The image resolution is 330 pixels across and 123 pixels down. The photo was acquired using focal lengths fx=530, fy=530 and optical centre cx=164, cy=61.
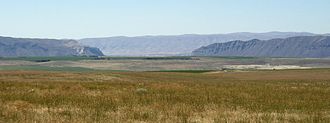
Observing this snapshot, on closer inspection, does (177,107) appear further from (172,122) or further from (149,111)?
(172,122)

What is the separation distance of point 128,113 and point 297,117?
6.00 metres

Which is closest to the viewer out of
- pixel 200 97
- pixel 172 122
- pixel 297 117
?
pixel 172 122

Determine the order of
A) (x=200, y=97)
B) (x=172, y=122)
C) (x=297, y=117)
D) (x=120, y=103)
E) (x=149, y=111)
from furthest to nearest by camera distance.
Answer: (x=200, y=97)
(x=120, y=103)
(x=149, y=111)
(x=297, y=117)
(x=172, y=122)

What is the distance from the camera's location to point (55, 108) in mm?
20750

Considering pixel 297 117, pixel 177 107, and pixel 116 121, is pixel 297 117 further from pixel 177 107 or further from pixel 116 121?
pixel 116 121

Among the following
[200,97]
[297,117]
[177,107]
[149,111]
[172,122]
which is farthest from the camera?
[200,97]

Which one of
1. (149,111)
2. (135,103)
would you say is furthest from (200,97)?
(149,111)

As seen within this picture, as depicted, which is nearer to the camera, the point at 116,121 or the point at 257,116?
the point at 116,121

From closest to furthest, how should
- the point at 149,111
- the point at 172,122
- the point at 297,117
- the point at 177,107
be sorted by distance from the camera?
the point at 172,122, the point at 297,117, the point at 149,111, the point at 177,107

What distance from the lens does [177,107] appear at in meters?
21.3

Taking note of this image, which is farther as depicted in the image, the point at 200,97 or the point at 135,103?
the point at 200,97

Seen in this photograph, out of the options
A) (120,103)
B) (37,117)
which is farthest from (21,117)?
(120,103)

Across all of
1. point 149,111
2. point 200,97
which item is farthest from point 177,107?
point 200,97

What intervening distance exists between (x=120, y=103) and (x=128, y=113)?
399cm
